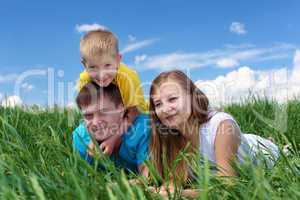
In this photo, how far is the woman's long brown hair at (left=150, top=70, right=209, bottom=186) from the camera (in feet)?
9.67

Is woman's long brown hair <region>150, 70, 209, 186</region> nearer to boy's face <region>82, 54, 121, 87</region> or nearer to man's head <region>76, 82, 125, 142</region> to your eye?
man's head <region>76, 82, 125, 142</region>

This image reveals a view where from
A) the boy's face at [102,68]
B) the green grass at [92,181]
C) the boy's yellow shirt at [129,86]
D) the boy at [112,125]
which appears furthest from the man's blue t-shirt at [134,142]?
the green grass at [92,181]

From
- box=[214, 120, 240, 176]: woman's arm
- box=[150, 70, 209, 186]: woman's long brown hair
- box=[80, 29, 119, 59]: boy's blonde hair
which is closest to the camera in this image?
box=[214, 120, 240, 176]: woman's arm

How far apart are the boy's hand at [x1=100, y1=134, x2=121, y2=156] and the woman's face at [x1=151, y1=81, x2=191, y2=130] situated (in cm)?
38

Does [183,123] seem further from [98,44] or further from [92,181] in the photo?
[92,181]

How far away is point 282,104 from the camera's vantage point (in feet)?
16.7

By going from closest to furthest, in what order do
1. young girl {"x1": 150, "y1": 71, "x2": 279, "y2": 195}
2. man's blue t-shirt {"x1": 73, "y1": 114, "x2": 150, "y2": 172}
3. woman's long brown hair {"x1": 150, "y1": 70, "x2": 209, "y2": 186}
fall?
young girl {"x1": 150, "y1": 71, "x2": 279, "y2": 195}
woman's long brown hair {"x1": 150, "y1": 70, "x2": 209, "y2": 186}
man's blue t-shirt {"x1": 73, "y1": 114, "x2": 150, "y2": 172}

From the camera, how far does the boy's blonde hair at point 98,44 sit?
3523 mm

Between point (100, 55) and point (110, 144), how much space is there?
27.9 inches

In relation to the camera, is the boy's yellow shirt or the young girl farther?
the boy's yellow shirt

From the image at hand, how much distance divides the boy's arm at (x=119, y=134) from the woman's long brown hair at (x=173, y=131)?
0.24 m

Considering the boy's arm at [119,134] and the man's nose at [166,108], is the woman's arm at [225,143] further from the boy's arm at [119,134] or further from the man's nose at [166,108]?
the boy's arm at [119,134]

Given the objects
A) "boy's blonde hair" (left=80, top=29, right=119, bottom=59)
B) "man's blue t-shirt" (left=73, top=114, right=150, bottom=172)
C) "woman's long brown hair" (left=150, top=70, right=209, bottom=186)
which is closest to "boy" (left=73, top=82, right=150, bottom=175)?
"man's blue t-shirt" (left=73, top=114, right=150, bottom=172)

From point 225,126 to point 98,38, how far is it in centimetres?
135
